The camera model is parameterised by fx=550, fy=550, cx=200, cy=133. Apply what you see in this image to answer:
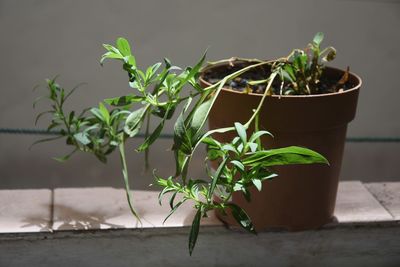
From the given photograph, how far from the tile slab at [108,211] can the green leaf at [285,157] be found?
287 mm

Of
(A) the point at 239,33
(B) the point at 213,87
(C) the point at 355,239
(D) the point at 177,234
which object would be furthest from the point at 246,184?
(A) the point at 239,33

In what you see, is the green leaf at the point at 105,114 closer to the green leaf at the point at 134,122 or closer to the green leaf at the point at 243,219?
the green leaf at the point at 134,122

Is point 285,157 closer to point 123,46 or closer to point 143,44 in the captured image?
point 123,46

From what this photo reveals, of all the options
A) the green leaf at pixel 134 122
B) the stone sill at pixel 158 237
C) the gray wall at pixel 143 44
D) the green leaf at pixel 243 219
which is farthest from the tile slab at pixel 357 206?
the green leaf at pixel 134 122

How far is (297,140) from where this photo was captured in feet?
3.00

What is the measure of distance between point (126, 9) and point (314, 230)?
0.61m

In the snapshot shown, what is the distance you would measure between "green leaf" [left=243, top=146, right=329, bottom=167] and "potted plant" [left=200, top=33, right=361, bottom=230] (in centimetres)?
13

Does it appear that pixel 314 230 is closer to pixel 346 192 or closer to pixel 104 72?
pixel 346 192

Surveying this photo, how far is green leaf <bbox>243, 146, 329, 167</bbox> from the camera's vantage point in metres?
0.76

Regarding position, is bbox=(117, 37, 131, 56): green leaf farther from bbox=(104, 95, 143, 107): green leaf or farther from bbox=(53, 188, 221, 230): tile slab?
bbox=(53, 188, 221, 230): tile slab

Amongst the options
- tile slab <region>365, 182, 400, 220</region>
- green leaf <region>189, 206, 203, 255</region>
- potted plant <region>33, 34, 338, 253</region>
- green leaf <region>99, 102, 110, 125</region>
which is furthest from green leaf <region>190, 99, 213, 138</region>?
tile slab <region>365, 182, 400, 220</region>

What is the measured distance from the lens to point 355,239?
1085mm

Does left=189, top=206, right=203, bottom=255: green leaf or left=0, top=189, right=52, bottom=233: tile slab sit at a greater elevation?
left=189, top=206, right=203, bottom=255: green leaf

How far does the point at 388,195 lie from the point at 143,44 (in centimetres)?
63
